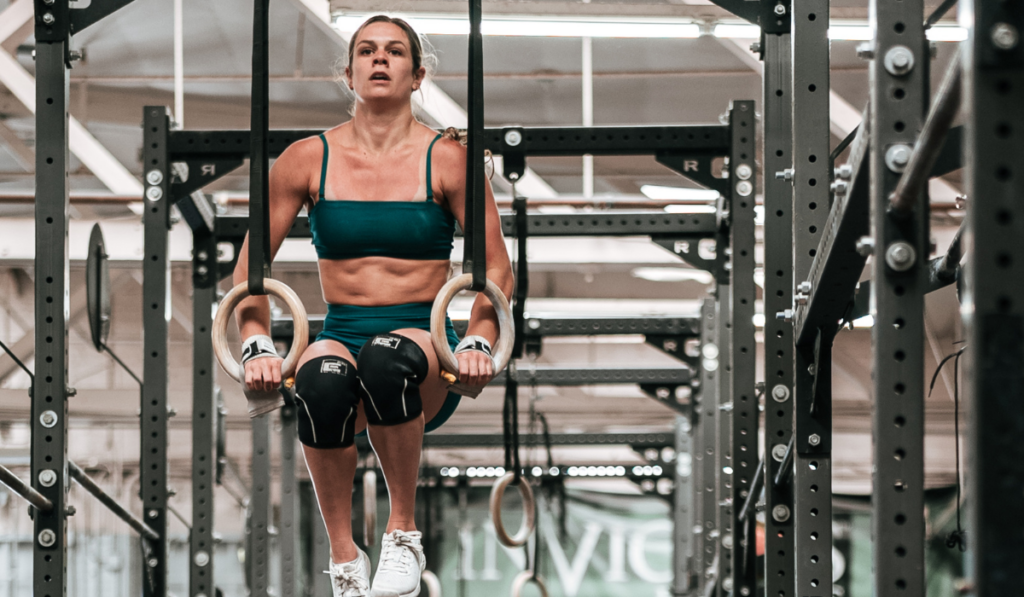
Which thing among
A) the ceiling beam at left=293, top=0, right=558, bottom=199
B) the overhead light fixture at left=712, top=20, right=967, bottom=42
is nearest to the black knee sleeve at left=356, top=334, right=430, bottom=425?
the ceiling beam at left=293, top=0, right=558, bottom=199

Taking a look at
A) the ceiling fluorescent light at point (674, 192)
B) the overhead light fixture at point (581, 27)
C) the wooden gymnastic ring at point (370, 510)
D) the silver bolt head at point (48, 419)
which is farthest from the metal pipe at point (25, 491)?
the ceiling fluorescent light at point (674, 192)

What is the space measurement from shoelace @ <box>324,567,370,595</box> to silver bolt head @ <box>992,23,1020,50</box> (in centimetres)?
182

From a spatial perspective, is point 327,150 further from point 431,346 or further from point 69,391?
point 69,391

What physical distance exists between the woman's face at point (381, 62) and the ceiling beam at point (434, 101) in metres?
2.38

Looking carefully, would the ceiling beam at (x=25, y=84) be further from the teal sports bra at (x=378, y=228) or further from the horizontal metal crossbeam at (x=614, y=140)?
the teal sports bra at (x=378, y=228)

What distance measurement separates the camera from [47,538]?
11.2 ft

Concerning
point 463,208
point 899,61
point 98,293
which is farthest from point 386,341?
point 98,293

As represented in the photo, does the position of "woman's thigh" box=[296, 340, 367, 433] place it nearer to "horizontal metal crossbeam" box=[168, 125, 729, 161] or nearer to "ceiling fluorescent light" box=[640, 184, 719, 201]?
"horizontal metal crossbeam" box=[168, 125, 729, 161]

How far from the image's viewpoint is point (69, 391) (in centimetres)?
352

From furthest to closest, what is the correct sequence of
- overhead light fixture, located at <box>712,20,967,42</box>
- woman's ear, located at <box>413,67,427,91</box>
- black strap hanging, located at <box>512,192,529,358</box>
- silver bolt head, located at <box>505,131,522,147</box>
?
overhead light fixture, located at <box>712,20,967,42</box> → silver bolt head, located at <box>505,131,522,147</box> → black strap hanging, located at <box>512,192,529,358</box> → woman's ear, located at <box>413,67,427,91</box>

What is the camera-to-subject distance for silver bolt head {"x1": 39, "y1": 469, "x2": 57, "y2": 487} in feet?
11.3

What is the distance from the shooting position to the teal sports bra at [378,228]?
8.86ft

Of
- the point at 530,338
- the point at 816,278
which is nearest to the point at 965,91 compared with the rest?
the point at 816,278

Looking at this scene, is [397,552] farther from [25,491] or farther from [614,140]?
[614,140]
